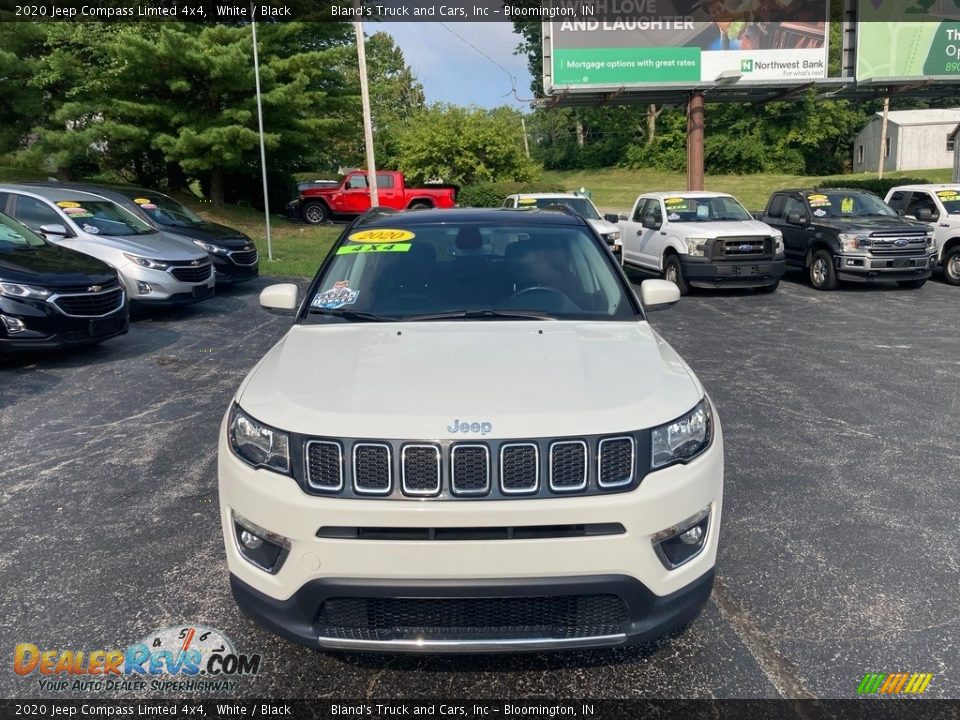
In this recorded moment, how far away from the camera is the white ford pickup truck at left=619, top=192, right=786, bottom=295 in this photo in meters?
12.9

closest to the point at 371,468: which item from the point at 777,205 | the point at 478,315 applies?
the point at 478,315

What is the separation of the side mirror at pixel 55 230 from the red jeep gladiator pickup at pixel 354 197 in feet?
58.8

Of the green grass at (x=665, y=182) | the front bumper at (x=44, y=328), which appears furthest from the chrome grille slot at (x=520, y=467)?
the green grass at (x=665, y=182)

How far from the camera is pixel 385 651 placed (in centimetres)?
Answer: 257

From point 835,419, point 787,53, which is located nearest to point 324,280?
point 835,419

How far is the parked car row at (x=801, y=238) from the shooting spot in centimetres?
1294

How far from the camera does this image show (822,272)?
1366 centimetres

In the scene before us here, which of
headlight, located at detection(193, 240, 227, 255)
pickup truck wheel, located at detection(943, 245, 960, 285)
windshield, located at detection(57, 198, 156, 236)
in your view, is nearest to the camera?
windshield, located at detection(57, 198, 156, 236)

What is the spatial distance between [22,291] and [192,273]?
325 cm

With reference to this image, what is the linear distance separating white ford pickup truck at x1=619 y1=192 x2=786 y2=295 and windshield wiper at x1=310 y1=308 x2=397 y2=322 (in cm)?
1006

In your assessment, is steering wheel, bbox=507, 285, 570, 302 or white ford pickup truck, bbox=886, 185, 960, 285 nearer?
steering wheel, bbox=507, 285, 570, 302

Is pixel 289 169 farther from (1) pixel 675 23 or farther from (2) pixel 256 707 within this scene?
(2) pixel 256 707

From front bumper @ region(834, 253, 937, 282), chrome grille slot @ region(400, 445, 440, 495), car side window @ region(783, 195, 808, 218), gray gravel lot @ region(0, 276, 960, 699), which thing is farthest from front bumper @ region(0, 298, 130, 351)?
car side window @ region(783, 195, 808, 218)

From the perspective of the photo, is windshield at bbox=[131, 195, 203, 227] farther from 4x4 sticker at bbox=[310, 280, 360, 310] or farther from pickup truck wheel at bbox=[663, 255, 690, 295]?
4x4 sticker at bbox=[310, 280, 360, 310]
